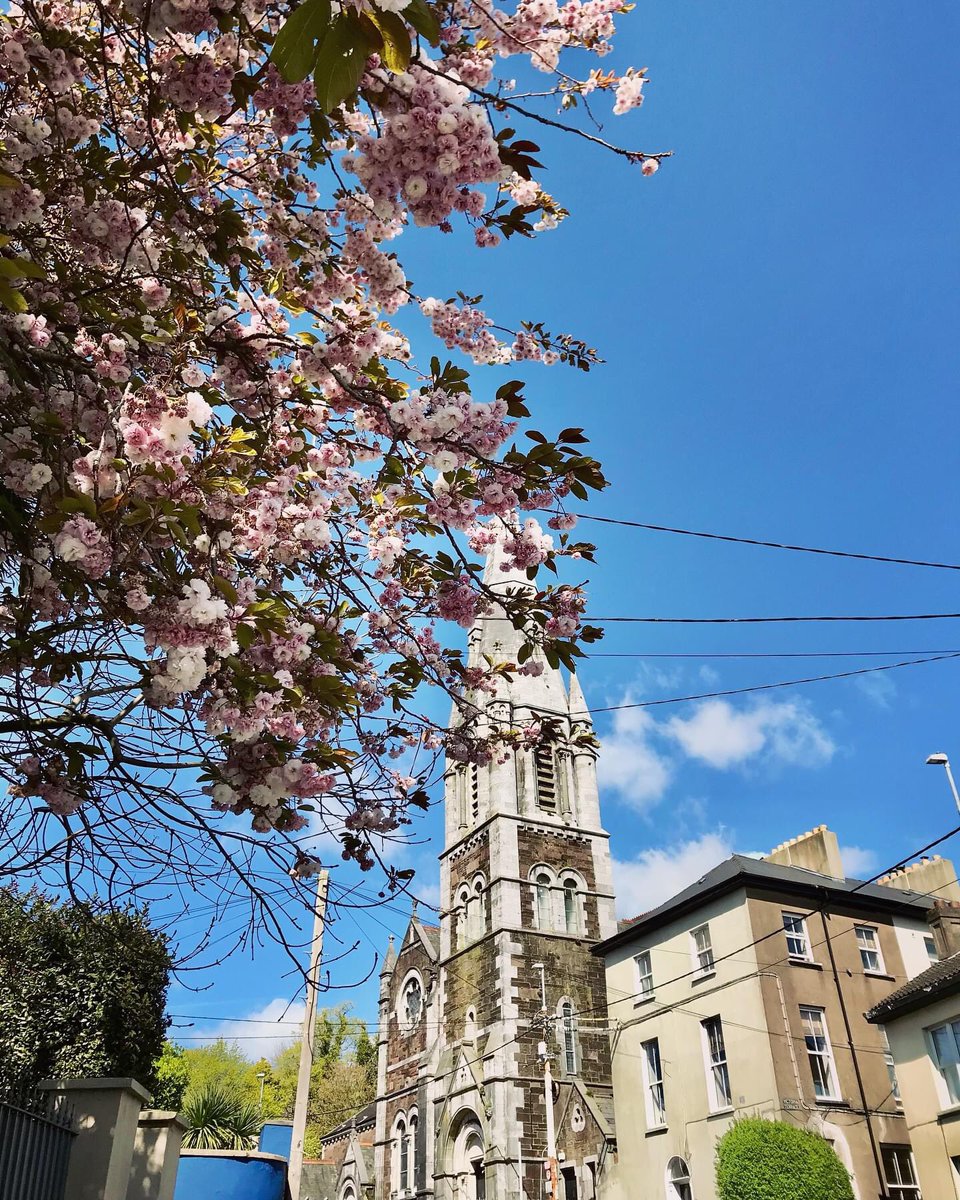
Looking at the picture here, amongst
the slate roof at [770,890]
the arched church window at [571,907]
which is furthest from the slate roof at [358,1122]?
the slate roof at [770,890]

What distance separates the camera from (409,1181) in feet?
109

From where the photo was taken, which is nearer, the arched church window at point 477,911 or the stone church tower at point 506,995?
the stone church tower at point 506,995

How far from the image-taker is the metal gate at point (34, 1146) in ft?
19.2

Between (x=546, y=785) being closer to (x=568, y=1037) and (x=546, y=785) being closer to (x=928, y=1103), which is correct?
(x=568, y=1037)

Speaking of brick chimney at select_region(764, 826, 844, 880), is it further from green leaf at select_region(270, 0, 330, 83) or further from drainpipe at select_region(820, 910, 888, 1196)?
green leaf at select_region(270, 0, 330, 83)

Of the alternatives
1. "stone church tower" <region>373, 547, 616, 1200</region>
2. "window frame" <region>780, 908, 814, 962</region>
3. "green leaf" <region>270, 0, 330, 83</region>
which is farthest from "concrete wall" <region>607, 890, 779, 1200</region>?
"green leaf" <region>270, 0, 330, 83</region>

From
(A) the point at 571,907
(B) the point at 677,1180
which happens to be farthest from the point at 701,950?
(A) the point at 571,907

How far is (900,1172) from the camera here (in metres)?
18.8

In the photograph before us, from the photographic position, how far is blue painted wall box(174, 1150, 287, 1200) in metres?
12.9

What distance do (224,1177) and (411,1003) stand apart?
2570 cm

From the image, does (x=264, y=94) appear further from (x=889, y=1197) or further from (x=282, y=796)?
(x=889, y=1197)

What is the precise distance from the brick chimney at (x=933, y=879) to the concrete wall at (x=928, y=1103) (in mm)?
6247

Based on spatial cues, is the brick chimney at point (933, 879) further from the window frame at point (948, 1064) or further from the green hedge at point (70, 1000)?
the green hedge at point (70, 1000)

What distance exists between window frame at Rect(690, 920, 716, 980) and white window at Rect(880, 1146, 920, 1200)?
15.6 ft
